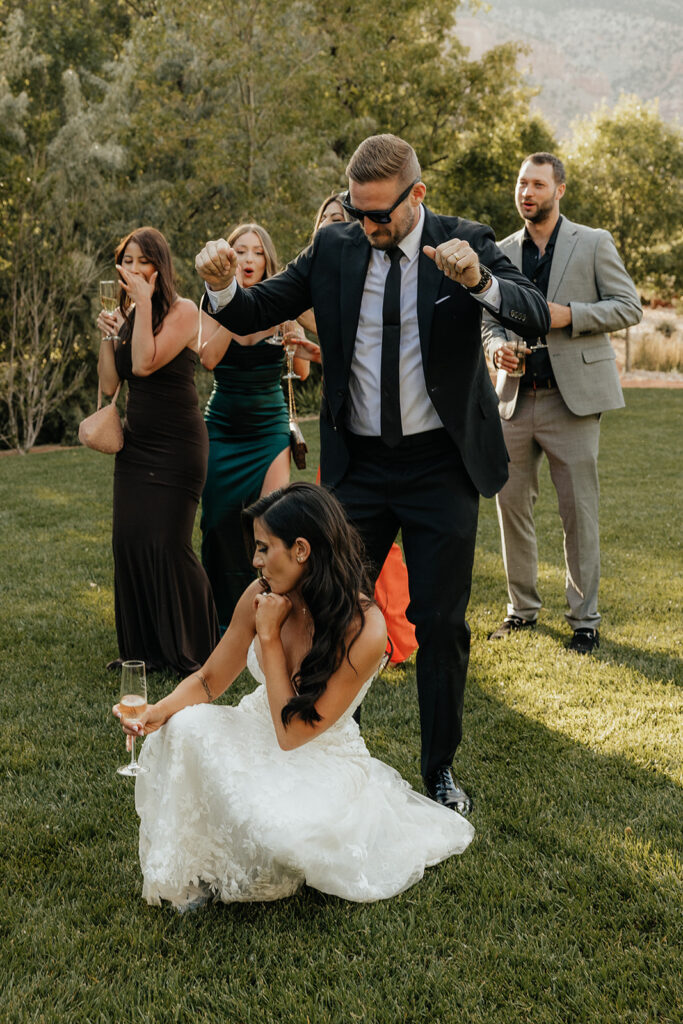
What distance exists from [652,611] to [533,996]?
3868 mm

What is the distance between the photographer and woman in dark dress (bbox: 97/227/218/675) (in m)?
5.15

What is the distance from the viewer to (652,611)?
6176 millimetres

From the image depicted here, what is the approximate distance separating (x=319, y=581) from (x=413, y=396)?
0.81 metres

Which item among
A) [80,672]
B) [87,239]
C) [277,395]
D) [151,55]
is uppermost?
[151,55]

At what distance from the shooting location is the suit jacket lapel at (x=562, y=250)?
546 centimetres

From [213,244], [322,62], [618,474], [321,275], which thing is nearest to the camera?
[213,244]

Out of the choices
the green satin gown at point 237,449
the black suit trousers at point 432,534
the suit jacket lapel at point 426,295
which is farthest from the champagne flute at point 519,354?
the suit jacket lapel at point 426,295

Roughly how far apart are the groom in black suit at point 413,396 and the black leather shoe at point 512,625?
2.10 meters

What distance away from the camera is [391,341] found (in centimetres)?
340

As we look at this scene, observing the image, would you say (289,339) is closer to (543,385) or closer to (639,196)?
(543,385)

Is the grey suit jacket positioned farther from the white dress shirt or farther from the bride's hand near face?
the bride's hand near face

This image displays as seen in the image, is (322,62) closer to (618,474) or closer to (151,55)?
(151,55)

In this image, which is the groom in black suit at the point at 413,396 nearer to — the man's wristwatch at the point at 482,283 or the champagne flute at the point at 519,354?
the man's wristwatch at the point at 482,283

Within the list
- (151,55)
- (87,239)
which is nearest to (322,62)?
(151,55)
